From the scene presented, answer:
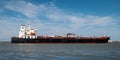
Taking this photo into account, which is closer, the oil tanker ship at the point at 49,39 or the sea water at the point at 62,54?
the sea water at the point at 62,54

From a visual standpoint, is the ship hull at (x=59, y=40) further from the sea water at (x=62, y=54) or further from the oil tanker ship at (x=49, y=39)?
the sea water at (x=62, y=54)

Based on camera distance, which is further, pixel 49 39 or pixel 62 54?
pixel 49 39

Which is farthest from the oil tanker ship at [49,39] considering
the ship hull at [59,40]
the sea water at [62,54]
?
the sea water at [62,54]

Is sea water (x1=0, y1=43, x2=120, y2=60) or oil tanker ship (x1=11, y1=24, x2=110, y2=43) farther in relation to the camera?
oil tanker ship (x1=11, y1=24, x2=110, y2=43)

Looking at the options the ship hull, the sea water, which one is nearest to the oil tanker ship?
the ship hull

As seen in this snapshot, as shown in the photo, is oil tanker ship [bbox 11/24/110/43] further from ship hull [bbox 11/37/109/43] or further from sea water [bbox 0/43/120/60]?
sea water [bbox 0/43/120/60]

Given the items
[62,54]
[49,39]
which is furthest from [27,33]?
[62,54]

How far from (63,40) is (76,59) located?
2882 inches

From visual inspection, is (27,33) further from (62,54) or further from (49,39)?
(62,54)

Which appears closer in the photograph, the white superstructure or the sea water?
the sea water

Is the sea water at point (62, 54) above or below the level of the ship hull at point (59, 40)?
below

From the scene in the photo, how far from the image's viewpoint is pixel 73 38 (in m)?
104

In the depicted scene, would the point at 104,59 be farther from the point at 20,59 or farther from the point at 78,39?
the point at 78,39

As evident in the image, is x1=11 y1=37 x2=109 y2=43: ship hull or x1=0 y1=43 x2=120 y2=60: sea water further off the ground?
x1=11 y1=37 x2=109 y2=43: ship hull
